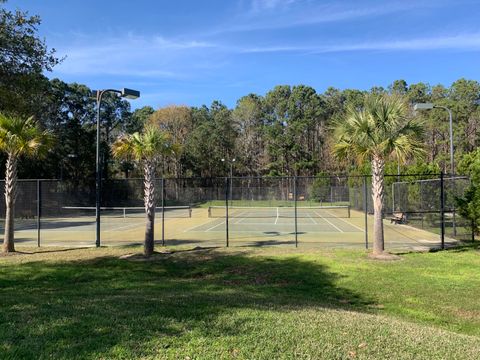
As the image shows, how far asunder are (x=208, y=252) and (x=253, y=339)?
11.2m

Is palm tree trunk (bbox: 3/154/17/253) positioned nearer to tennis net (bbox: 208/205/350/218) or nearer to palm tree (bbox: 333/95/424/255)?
palm tree (bbox: 333/95/424/255)

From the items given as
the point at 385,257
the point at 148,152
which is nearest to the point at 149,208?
the point at 148,152

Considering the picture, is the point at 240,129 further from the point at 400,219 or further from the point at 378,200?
the point at 378,200

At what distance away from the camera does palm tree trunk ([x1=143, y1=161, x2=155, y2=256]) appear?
1515cm

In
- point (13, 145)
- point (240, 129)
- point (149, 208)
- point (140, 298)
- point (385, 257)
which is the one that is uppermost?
point (240, 129)

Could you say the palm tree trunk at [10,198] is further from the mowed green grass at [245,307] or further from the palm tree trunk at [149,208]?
the palm tree trunk at [149,208]

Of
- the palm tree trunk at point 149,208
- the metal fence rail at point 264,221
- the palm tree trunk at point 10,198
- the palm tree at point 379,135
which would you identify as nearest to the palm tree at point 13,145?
the palm tree trunk at point 10,198

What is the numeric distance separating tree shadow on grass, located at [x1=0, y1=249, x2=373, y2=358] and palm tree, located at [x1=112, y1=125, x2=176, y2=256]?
0.99 m

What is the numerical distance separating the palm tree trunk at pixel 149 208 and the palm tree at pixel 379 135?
6141 mm

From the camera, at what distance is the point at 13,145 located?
50.9ft

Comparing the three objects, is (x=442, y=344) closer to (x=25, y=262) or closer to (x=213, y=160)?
(x=25, y=262)

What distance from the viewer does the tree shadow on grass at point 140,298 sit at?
15.1 feet

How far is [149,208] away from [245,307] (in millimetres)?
9331

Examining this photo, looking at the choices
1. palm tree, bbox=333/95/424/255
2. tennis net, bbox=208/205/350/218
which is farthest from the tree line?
palm tree, bbox=333/95/424/255
